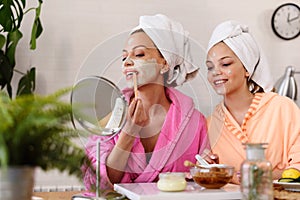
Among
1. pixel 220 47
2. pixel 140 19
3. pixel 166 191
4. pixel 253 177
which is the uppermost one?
pixel 140 19

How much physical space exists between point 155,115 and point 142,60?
0.27 m

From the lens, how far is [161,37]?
226cm

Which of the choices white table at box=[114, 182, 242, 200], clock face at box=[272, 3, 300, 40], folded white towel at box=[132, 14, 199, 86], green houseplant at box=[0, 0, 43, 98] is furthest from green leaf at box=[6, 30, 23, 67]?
clock face at box=[272, 3, 300, 40]

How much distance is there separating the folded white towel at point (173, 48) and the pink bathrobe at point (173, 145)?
0.08 metres

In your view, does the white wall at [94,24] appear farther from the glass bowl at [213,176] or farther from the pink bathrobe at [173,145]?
the glass bowl at [213,176]

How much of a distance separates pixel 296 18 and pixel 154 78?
110cm

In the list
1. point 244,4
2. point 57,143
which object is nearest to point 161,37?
point 244,4

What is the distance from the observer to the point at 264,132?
2291 millimetres

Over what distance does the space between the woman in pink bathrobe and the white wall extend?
0.52ft

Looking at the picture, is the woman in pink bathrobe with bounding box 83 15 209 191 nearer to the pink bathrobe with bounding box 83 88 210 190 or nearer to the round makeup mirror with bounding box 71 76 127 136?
Result: the pink bathrobe with bounding box 83 88 210 190

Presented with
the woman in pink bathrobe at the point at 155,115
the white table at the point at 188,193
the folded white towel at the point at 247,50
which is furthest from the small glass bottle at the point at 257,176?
the folded white towel at the point at 247,50

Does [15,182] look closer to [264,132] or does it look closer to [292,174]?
[292,174]

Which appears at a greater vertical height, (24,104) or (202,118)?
(24,104)

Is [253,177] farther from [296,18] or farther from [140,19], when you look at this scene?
[296,18]
